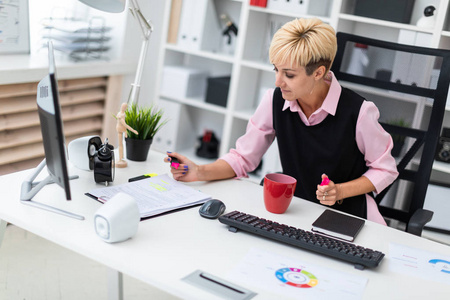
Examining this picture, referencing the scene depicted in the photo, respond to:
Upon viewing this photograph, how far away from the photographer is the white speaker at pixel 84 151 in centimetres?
171

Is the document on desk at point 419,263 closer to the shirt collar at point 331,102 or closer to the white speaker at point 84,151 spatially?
the shirt collar at point 331,102

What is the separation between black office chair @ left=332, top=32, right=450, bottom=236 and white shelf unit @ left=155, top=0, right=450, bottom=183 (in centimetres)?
100

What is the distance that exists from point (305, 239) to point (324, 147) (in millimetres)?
585

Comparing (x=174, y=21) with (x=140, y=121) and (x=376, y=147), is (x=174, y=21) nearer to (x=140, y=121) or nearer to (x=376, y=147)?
(x=140, y=121)

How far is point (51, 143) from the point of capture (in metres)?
1.33

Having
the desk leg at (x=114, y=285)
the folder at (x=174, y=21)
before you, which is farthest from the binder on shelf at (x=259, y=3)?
the desk leg at (x=114, y=285)

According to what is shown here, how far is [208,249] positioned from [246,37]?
7.08 ft

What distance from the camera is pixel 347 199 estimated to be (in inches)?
74.2

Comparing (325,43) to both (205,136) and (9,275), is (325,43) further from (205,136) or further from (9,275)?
(205,136)

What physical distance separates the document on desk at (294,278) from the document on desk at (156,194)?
0.31 meters

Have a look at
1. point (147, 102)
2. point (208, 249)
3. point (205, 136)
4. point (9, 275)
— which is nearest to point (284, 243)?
point (208, 249)

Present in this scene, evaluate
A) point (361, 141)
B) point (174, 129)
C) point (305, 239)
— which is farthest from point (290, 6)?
point (305, 239)

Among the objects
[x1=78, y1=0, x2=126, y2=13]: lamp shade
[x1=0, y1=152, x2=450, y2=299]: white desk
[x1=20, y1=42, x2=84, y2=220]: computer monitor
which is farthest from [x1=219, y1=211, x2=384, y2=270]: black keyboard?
[x1=78, y1=0, x2=126, y2=13]: lamp shade

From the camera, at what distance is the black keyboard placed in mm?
1312
